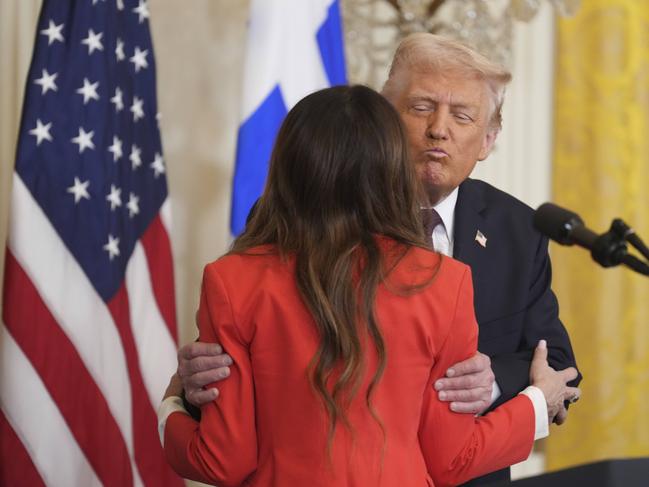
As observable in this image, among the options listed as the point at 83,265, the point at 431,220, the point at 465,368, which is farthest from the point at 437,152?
the point at 83,265

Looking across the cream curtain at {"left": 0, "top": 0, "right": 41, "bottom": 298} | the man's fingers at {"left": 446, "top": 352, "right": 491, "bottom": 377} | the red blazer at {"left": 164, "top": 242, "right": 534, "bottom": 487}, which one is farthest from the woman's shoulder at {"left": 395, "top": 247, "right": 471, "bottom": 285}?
the cream curtain at {"left": 0, "top": 0, "right": 41, "bottom": 298}

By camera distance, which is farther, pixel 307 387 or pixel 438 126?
pixel 438 126

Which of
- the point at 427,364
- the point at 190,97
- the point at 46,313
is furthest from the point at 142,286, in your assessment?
the point at 427,364

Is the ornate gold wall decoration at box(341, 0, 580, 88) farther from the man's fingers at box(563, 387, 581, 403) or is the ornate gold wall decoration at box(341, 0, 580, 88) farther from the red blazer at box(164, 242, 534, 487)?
the red blazer at box(164, 242, 534, 487)

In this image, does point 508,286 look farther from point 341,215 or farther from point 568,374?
point 341,215

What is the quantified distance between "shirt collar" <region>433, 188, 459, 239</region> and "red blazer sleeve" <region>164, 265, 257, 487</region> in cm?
84

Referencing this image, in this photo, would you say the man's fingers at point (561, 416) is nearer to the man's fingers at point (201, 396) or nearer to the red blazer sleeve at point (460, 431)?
the red blazer sleeve at point (460, 431)

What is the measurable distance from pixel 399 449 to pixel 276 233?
0.44 meters

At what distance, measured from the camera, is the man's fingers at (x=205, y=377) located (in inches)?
72.4

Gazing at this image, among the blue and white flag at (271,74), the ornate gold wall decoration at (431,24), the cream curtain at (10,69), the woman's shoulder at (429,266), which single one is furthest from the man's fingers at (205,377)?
the ornate gold wall decoration at (431,24)

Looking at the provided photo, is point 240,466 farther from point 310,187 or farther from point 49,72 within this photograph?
point 49,72

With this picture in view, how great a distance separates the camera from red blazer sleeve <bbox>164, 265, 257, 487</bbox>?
1830mm

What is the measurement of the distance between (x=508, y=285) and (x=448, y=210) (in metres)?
0.24

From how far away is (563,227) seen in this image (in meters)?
1.51
